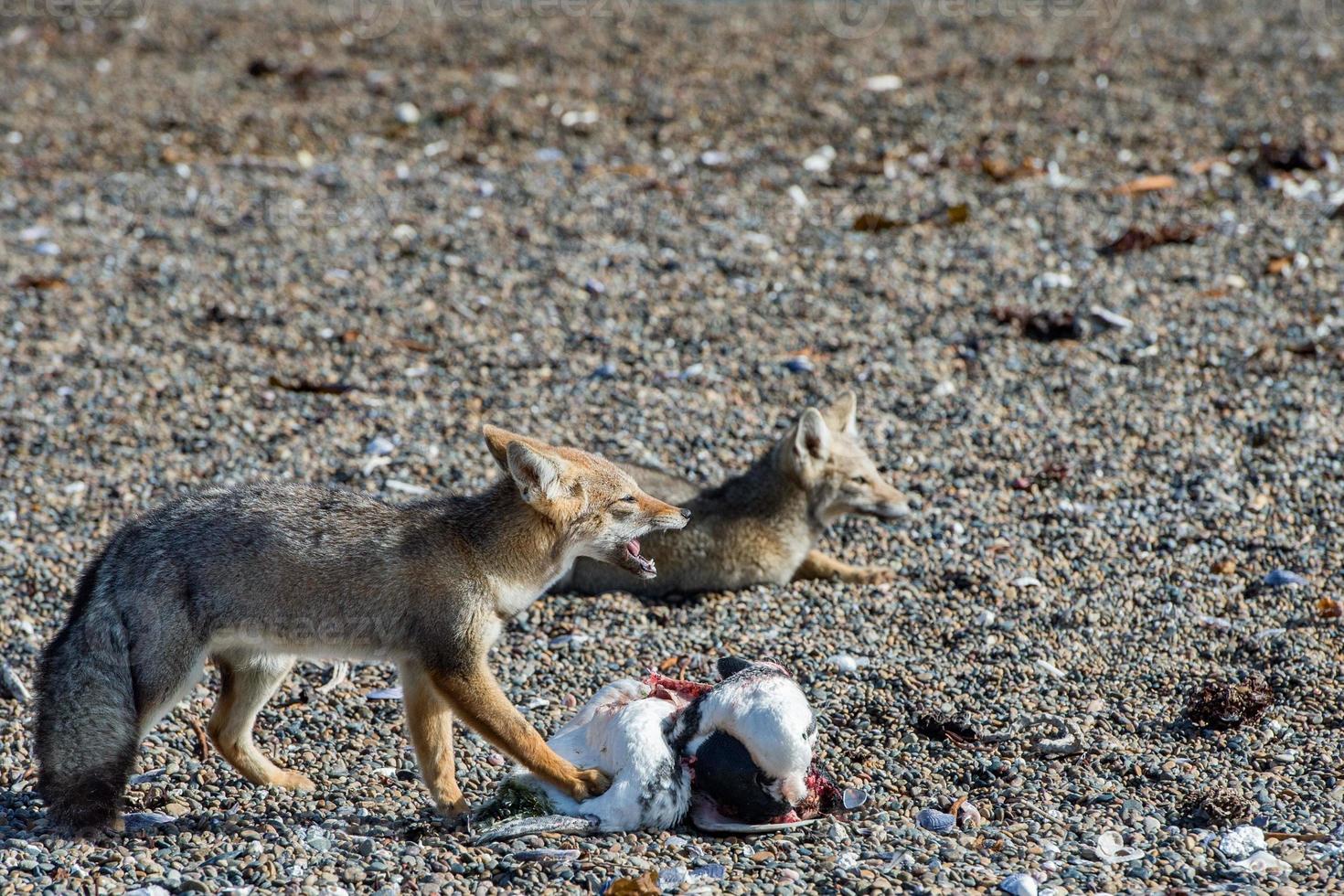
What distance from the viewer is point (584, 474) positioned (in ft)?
20.1

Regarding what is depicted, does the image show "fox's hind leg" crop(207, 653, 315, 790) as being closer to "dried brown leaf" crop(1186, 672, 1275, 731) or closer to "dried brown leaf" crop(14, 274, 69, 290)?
"dried brown leaf" crop(1186, 672, 1275, 731)

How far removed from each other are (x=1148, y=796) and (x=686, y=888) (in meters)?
2.02

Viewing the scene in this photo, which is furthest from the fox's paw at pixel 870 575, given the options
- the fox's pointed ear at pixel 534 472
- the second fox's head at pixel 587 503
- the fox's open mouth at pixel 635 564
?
the fox's pointed ear at pixel 534 472

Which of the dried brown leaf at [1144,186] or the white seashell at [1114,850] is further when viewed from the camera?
the dried brown leaf at [1144,186]

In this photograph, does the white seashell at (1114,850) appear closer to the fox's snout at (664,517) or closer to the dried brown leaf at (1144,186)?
the fox's snout at (664,517)

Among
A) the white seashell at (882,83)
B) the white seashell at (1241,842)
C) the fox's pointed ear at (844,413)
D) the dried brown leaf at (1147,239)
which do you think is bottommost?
the white seashell at (1241,842)

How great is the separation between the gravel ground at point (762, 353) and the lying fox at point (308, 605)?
1.04 feet

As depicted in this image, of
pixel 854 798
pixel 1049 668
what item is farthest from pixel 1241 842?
pixel 1049 668

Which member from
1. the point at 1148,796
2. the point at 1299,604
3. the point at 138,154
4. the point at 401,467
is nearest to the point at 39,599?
the point at 401,467

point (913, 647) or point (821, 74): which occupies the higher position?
point (821, 74)

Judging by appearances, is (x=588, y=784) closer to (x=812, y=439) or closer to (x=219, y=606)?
(x=219, y=606)

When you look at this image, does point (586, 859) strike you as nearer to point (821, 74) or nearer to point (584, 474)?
point (584, 474)

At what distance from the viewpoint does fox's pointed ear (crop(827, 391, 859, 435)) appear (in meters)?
9.15

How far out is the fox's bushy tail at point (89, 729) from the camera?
5371mm
